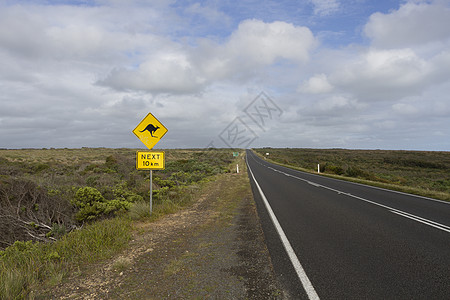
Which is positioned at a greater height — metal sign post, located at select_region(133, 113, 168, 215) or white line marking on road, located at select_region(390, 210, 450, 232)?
metal sign post, located at select_region(133, 113, 168, 215)

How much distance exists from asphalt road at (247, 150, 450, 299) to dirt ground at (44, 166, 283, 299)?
0.37 meters

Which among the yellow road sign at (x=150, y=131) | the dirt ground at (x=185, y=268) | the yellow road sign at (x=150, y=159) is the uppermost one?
the yellow road sign at (x=150, y=131)

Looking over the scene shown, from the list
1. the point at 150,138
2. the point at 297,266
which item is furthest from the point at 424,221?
the point at 150,138

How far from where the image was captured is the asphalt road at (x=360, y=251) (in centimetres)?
335

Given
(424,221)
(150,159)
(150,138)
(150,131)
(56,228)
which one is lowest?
(56,228)

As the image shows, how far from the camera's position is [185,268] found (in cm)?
409

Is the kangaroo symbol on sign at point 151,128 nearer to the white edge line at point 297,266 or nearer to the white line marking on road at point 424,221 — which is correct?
the white edge line at point 297,266

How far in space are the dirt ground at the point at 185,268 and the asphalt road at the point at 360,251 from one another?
0.37m

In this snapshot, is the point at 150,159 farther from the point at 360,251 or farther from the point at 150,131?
the point at 360,251

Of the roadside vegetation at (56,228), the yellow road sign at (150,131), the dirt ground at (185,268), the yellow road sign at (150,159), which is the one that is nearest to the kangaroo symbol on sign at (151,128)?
the yellow road sign at (150,131)

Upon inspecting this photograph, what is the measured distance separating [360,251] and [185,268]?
3.24 metres

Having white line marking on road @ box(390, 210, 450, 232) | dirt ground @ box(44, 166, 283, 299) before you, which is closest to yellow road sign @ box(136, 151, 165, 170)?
dirt ground @ box(44, 166, 283, 299)

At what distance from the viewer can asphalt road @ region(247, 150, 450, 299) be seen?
3350 mm

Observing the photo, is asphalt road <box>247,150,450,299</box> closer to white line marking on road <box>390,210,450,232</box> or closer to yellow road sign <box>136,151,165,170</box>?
white line marking on road <box>390,210,450,232</box>
